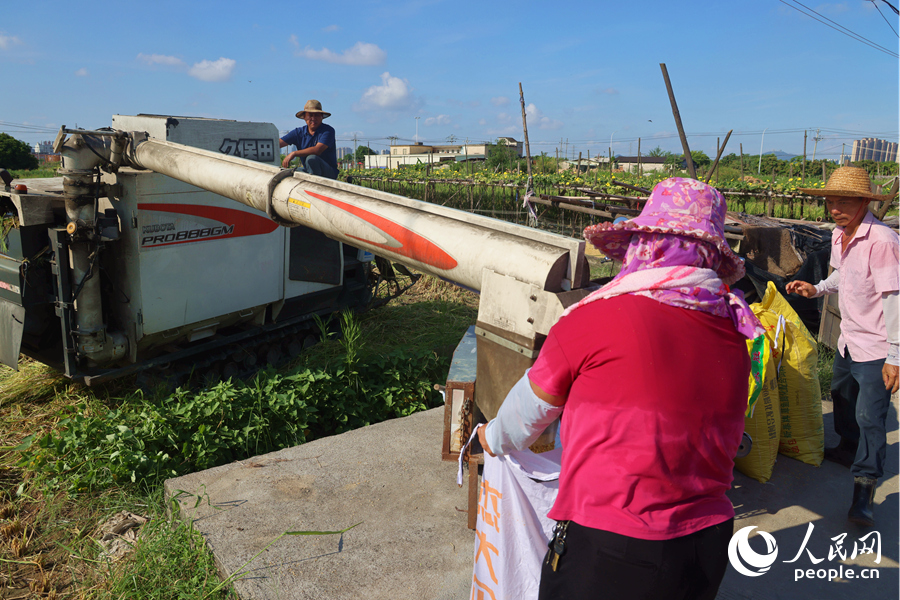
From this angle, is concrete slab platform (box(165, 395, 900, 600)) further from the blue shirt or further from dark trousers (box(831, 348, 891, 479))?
the blue shirt

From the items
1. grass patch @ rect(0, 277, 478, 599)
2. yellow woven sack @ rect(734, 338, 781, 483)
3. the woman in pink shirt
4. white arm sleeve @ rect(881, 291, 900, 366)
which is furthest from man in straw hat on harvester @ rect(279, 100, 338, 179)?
the woman in pink shirt

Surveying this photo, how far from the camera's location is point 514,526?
209 centimetres

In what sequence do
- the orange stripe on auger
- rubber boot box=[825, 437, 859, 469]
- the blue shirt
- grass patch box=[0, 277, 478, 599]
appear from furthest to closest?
the blue shirt → rubber boot box=[825, 437, 859, 469] → grass patch box=[0, 277, 478, 599] → the orange stripe on auger

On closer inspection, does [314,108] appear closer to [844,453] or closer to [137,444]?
[137,444]

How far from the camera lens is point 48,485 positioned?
354 centimetres

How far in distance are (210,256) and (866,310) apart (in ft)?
16.2

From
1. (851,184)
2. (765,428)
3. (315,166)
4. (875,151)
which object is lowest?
(765,428)

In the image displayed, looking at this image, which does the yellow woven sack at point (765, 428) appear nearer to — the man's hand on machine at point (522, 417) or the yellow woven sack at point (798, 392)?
the yellow woven sack at point (798, 392)

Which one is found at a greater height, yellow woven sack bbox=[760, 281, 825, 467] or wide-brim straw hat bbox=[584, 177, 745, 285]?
wide-brim straw hat bbox=[584, 177, 745, 285]

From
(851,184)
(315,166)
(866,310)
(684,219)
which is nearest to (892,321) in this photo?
(866,310)

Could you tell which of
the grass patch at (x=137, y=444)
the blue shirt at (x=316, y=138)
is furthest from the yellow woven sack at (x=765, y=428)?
the blue shirt at (x=316, y=138)

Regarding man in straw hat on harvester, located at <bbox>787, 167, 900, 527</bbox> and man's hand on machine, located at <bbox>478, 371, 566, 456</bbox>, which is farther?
man in straw hat on harvester, located at <bbox>787, 167, 900, 527</bbox>

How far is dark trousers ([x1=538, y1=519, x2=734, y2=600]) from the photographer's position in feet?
4.66

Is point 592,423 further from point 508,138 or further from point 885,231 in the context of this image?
→ point 508,138
